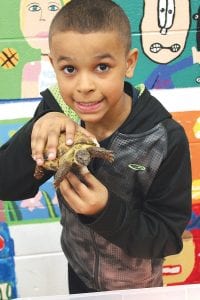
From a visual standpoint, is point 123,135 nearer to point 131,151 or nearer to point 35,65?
point 131,151

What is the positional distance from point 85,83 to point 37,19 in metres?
0.77

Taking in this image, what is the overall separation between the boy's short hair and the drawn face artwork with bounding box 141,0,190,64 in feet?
2.25

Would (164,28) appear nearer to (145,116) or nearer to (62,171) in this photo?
(145,116)

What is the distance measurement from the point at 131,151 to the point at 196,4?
762mm

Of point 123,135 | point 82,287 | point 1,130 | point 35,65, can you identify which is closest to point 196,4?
point 35,65

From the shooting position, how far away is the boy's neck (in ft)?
2.67

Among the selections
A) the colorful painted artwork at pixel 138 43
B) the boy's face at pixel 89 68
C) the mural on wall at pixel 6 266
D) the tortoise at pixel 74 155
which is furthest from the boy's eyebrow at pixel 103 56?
the mural on wall at pixel 6 266

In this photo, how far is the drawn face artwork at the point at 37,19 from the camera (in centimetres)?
137

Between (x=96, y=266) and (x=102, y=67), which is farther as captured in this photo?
(x=96, y=266)

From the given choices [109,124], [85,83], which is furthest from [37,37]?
[85,83]

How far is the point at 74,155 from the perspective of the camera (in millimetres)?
606

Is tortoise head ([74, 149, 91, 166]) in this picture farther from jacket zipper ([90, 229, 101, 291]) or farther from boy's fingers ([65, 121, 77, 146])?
jacket zipper ([90, 229, 101, 291])

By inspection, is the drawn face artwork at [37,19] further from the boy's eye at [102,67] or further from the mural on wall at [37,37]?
the boy's eye at [102,67]

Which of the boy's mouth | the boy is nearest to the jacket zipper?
the boy
